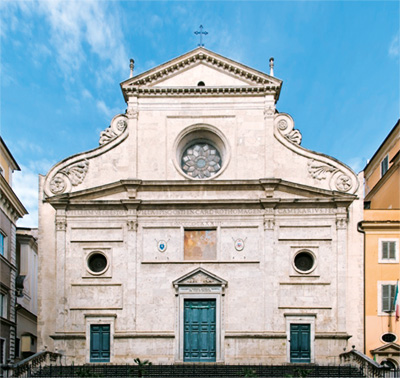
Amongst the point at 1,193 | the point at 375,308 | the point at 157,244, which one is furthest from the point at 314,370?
the point at 1,193

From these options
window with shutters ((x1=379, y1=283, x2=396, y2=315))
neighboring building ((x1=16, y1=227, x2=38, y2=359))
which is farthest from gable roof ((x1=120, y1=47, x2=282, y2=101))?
neighboring building ((x1=16, y1=227, x2=38, y2=359))

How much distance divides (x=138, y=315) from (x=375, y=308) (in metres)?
9.71

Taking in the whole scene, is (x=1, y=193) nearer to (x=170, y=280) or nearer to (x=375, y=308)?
(x=170, y=280)

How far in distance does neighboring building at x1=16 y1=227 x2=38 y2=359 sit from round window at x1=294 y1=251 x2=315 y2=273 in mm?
14374

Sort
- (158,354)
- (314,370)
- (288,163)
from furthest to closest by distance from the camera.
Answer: (288,163) → (158,354) → (314,370)

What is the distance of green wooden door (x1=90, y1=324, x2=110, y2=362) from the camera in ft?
92.5

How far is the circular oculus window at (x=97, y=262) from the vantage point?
2917cm

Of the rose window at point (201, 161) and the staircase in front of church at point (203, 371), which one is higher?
the rose window at point (201, 161)

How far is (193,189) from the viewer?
97.3 ft

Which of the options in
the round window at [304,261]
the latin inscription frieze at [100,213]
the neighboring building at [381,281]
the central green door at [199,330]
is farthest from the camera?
the latin inscription frieze at [100,213]

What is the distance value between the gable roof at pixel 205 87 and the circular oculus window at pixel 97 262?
7.21 meters

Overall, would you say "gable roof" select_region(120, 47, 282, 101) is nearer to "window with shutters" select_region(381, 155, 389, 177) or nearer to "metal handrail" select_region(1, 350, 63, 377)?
"window with shutters" select_region(381, 155, 389, 177)

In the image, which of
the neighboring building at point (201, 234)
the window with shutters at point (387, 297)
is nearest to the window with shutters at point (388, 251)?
the window with shutters at point (387, 297)

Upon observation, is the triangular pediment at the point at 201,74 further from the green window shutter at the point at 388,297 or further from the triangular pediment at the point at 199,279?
the green window shutter at the point at 388,297
